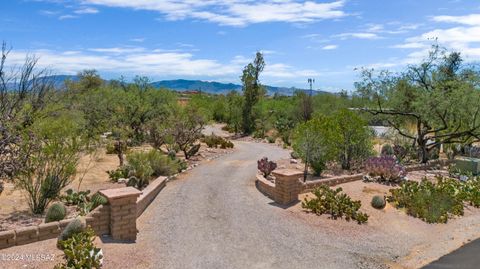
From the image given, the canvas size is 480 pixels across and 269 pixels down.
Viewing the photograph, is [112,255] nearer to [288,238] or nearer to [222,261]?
[222,261]

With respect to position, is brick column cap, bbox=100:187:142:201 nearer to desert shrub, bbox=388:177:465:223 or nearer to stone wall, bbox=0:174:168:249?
stone wall, bbox=0:174:168:249

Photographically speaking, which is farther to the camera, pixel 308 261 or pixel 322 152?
pixel 322 152

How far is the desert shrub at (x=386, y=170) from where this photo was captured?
1477 centimetres

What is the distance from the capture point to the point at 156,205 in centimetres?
1095

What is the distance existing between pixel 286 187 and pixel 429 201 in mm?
4610

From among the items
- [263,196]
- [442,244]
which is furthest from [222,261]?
[442,244]

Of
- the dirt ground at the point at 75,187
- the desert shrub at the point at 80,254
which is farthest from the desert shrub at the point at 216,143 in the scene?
the desert shrub at the point at 80,254

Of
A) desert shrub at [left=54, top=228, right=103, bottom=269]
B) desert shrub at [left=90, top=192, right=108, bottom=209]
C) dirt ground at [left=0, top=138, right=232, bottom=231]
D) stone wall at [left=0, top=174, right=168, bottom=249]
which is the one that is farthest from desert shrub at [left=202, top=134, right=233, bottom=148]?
desert shrub at [left=54, top=228, right=103, bottom=269]

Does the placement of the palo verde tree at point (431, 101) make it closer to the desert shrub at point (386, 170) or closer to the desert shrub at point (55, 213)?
the desert shrub at point (386, 170)

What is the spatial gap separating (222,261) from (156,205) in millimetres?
4013

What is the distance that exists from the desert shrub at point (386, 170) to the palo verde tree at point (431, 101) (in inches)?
226

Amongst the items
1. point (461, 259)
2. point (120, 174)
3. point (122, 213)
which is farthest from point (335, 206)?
point (120, 174)

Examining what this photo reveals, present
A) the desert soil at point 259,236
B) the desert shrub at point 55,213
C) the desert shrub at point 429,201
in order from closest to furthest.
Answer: the desert soil at point 259,236 < the desert shrub at point 55,213 < the desert shrub at point 429,201

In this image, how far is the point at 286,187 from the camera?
1165 centimetres
